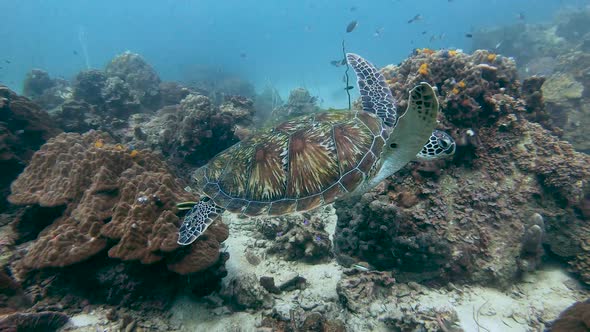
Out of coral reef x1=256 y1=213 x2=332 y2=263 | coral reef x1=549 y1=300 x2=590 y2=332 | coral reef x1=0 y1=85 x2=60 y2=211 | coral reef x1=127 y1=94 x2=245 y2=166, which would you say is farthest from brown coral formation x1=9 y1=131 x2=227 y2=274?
coral reef x1=549 y1=300 x2=590 y2=332

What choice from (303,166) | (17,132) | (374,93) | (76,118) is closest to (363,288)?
(303,166)

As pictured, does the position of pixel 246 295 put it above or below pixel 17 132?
below

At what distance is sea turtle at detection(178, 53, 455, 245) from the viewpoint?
366 cm

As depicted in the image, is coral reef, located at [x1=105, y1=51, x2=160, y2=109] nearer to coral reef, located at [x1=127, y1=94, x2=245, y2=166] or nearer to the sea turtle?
coral reef, located at [x1=127, y1=94, x2=245, y2=166]

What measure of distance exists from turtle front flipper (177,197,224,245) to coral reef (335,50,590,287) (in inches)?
83.4

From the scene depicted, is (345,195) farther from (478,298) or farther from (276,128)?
(478,298)

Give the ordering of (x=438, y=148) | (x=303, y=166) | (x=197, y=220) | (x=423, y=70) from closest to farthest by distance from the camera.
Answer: (x=438, y=148) → (x=197, y=220) → (x=303, y=166) → (x=423, y=70)

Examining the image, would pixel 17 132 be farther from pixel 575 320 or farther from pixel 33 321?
pixel 575 320

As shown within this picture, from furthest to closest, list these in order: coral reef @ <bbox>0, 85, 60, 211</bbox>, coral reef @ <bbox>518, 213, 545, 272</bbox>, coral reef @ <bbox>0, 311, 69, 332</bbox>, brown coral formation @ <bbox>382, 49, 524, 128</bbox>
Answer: coral reef @ <bbox>0, 85, 60, 211</bbox>
brown coral formation @ <bbox>382, 49, 524, 128</bbox>
coral reef @ <bbox>518, 213, 545, 272</bbox>
coral reef @ <bbox>0, 311, 69, 332</bbox>

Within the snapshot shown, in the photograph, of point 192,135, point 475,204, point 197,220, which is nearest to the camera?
point 197,220

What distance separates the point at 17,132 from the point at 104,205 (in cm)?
438

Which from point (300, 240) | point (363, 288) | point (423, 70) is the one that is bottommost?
point (363, 288)

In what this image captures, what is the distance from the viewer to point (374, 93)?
16.0 feet

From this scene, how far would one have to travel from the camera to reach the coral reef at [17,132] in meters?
5.48
